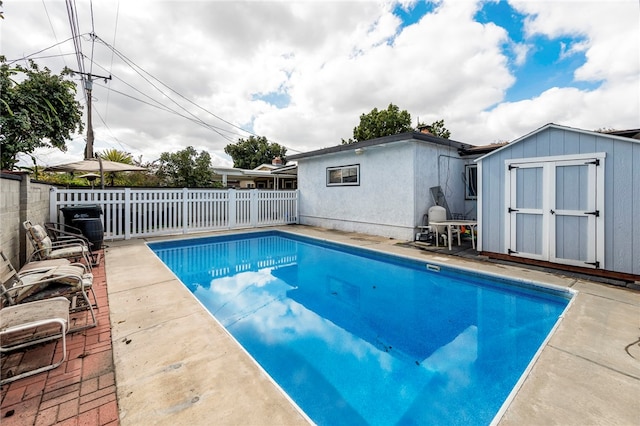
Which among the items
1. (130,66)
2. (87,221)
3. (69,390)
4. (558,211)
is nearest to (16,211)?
(87,221)

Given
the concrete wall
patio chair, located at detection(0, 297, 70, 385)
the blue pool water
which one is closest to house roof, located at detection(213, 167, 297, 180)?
the blue pool water

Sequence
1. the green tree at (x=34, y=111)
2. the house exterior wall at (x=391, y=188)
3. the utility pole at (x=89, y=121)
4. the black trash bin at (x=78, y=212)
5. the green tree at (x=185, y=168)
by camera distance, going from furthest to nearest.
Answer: the green tree at (x=185, y=168)
the utility pole at (x=89, y=121)
the house exterior wall at (x=391, y=188)
the black trash bin at (x=78, y=212)
the green tree at (x=34, y=111)

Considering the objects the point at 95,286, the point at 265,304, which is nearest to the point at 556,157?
the point at 265,304

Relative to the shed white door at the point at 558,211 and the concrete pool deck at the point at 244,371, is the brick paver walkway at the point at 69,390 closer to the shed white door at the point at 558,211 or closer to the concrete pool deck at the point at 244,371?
the concrete pool deck at the point at 244,371

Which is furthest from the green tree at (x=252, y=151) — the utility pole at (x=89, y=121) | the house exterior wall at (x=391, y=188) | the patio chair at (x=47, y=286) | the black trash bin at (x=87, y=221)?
the patio chair at (x=47, y=286)

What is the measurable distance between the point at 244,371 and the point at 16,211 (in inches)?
188

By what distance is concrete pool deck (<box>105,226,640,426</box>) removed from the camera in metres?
1.73

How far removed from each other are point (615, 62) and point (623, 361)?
30.2 feet

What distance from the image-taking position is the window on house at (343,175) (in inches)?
378

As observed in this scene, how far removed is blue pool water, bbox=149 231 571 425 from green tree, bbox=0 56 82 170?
5380mm

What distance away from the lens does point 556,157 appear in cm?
496

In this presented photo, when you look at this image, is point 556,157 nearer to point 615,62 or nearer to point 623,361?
point 623,361

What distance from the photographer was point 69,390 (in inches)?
76.0

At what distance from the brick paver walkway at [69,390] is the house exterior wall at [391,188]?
7.29 metres
